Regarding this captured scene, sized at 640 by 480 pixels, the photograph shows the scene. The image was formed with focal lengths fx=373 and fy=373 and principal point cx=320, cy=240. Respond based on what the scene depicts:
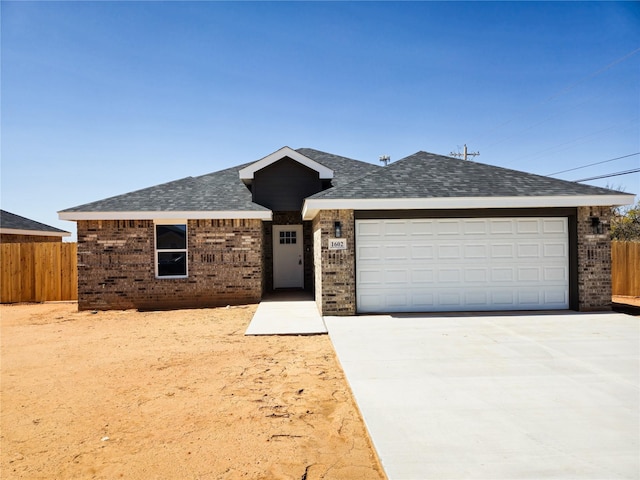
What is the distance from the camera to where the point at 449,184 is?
10.5 meters

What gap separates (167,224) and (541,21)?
14.0 metres

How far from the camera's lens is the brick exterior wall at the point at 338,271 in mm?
9727

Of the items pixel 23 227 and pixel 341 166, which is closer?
pixel 341 166

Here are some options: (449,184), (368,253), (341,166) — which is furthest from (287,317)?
(341,166)

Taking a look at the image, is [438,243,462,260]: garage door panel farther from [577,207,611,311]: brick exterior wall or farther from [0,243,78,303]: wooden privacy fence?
[0,243,78,303]: wooden privacy fence

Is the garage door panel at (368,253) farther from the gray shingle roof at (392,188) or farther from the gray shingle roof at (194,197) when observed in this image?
the gray shingle roof at (194,197)

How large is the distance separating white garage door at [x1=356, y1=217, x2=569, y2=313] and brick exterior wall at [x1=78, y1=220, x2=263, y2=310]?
168 inches

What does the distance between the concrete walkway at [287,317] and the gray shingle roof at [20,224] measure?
47.8 feet

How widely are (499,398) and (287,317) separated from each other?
238 inches

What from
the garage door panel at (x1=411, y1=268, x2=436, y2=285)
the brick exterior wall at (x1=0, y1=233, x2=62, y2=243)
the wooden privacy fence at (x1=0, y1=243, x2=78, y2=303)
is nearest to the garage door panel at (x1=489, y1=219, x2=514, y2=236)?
the garage door panel at (x1=411, y1=268, x2=436, y2=285)

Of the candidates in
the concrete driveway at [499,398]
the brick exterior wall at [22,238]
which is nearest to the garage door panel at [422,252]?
the concrete driveway at [499,398]

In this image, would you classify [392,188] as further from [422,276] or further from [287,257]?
[287,257]

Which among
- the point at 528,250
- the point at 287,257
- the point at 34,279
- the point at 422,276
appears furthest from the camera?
the point at 287,257

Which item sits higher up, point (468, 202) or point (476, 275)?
point (468, 202)
